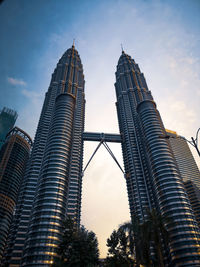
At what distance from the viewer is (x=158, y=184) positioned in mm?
118125

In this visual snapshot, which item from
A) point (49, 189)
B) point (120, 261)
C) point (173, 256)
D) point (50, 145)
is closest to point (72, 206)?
point (49, 189)

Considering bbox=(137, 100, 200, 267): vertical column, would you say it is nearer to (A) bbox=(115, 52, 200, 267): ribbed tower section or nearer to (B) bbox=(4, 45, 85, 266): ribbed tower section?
(A) bbox=(115, 52, 200, 267): ribbed tower section

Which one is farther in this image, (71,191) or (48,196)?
(71,191)

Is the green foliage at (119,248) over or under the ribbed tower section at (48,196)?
under

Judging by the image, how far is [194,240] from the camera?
306ft

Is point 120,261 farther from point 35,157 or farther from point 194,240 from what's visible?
point 35,157

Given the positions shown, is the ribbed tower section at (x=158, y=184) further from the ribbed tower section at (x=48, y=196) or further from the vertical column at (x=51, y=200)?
the vertical column at (x=51, y=200)

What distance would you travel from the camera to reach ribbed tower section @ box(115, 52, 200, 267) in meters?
93.3

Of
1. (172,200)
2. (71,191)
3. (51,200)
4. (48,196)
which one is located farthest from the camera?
(71,191)

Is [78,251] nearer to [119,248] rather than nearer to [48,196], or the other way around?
[119,248]

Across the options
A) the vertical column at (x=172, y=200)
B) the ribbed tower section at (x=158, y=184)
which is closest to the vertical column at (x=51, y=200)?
the ribbed tower section at (x=158, y=184)

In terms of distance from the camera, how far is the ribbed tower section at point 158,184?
9331cm

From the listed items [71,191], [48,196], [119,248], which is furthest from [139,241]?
[71,191]

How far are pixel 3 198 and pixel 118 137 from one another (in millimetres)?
120186
